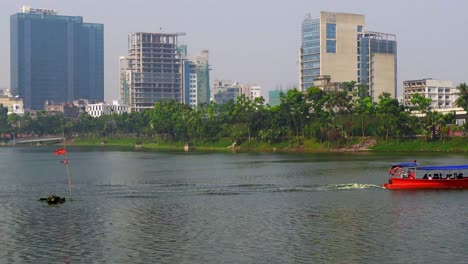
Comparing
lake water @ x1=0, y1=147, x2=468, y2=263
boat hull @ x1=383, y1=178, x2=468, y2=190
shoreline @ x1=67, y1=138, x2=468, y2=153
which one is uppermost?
shoreline @ x1=67, y1=138, x2=468, y2=153

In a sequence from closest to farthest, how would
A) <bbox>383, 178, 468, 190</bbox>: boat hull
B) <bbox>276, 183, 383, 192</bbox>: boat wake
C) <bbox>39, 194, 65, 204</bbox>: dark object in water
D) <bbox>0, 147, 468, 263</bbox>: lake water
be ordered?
<bbox>0, 147, 468, 263</bbox>: lake water → <bbox>39, 194, 65, 204</bbox>: dark object in water → <bbox>383, 178, 468, 190</bbox>: boat hull → <bbox>276, 183, 383, 192</bbox>: boat wake

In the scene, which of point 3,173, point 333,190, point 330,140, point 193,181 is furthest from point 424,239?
point 330,140

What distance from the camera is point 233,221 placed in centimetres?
5938

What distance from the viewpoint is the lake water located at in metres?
46.4

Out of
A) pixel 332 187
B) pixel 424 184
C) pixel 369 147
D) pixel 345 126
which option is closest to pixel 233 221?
pixel 332 187

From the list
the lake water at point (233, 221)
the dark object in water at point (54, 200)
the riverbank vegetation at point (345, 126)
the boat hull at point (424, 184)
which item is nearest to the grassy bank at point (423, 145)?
the riverbank vegetation at point (345, 126)

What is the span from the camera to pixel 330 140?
173875 mm

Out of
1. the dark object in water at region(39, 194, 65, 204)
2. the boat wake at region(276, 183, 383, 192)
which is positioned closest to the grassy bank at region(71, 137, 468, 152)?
the boat wake at region(276, 183, 383, 192)

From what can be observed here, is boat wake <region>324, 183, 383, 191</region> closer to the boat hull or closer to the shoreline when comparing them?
the boat hull

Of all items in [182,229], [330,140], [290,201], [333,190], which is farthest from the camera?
[330,140]

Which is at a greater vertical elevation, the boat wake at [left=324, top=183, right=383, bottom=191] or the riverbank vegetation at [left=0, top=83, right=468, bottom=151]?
the riverbank vegetation at [left=0, top=83, right=468, bottom=151]

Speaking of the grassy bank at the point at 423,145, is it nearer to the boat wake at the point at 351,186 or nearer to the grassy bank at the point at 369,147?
the grassy bank at the point at 369,147

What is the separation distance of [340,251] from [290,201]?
2477 cm

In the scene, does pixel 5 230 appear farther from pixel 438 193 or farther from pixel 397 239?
pixel 438 193
